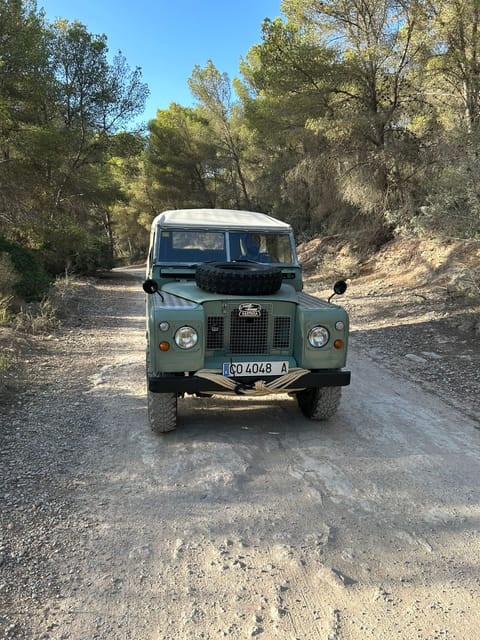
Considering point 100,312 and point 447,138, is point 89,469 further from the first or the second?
point 447,138

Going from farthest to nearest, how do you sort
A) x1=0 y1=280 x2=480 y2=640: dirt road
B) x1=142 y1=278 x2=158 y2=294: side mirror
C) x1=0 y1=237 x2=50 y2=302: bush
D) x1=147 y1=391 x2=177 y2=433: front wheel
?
x1=0 y1=237 x2=50 y2=302: bush < x1=142 y1=278 x2=158 y2=294: side mirror < x1=147 y1=391 x2=177 y2=433: front wheel < x1=0 y1=280 x2=480 y2=640: dirt road

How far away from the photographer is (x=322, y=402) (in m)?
4.31

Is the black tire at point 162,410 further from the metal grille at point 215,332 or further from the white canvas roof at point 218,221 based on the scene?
the white canvas roof at point 218,221

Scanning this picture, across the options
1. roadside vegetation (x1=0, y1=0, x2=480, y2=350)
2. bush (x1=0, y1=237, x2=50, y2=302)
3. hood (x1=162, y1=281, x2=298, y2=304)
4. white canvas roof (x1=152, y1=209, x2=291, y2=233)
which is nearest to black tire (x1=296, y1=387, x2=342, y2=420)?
hood (x1=162, y1=281, x2=298, y2=304)

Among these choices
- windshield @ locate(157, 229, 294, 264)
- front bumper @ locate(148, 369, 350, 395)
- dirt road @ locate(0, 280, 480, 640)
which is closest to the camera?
dirt road @ locate(0, 280, 480, 640)

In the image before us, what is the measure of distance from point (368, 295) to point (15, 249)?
9.36 metres

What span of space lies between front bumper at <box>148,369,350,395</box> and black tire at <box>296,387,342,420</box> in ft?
0.73

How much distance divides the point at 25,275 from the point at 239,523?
368 inches

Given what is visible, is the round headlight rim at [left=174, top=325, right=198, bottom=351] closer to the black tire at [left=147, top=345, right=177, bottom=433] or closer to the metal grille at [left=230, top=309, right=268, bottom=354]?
the metal grille at [left=230, top=309, right=268, bottom=354]

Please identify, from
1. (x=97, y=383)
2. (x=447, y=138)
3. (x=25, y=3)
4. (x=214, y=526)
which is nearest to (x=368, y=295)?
(x=447, y=138)

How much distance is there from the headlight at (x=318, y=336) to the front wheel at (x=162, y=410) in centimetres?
132

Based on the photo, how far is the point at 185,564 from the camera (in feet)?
8.17

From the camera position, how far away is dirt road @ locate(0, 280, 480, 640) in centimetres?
216

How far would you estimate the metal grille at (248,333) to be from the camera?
13.4 ft
